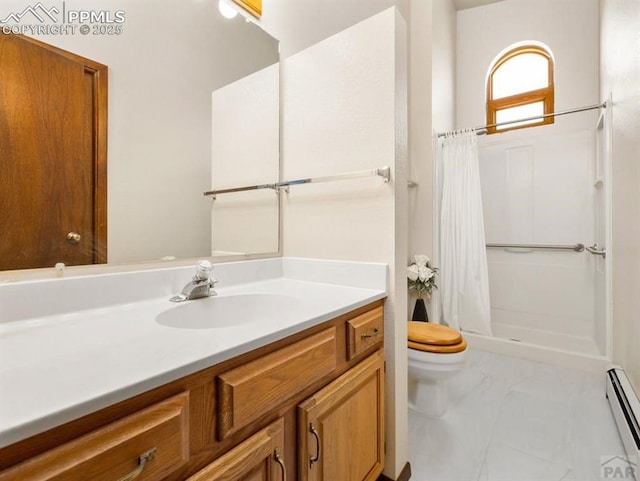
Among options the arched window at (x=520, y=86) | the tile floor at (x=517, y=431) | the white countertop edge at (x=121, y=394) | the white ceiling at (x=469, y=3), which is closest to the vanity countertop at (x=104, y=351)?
the white countertop edge at (x=121, y=394)

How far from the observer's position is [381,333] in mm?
1139

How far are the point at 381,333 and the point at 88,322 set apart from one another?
0.89 metres

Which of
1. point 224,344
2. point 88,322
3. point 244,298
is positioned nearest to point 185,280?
point 244,298

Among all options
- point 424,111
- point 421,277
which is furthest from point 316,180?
point 424,111

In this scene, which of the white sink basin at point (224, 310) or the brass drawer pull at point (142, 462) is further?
the white sink basin at point (224, 310)

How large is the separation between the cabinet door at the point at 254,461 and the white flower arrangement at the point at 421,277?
5.95ft

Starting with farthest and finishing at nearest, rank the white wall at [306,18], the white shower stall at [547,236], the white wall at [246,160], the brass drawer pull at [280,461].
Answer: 1. the white shower stall at [547,236]
2. the white wall at [306,18]
3. the white wall at [246,160]
4. the brass drawer pull at [280,461]

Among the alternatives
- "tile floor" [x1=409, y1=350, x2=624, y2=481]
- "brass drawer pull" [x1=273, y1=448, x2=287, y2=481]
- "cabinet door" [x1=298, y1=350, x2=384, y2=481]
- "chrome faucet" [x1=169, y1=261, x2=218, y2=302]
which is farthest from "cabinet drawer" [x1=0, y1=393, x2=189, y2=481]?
"tile floor" [x1=409, y1=350, x2=624, y2=481]

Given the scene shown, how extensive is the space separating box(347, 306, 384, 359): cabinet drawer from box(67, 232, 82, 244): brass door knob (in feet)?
2.71

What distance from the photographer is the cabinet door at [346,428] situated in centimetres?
79

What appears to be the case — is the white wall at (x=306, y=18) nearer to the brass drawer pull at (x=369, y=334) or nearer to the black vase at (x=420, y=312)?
the brass drawer pull at (x=369, y=334)

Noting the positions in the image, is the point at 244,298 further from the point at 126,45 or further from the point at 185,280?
the point at 126,45

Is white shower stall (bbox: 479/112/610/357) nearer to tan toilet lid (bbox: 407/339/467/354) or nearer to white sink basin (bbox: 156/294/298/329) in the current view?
tan toilet lid (bbox: 407/339/467/354)

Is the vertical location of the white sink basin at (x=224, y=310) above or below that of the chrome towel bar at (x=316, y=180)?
below
